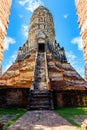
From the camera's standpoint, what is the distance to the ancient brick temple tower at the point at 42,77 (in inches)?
345

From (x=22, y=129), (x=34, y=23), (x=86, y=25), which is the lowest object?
(x=22, y=129)

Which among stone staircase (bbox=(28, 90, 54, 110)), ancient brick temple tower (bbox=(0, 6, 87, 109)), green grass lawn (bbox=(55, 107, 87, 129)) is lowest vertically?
green grass lawn (bbox=(55, 107, 87, 129))

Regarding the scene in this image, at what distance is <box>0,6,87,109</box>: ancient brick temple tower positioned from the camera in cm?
876

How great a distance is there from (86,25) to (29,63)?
45.7 feet

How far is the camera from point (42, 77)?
13766 mm

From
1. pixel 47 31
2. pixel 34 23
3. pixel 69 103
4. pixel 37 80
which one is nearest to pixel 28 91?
pixel 69 103

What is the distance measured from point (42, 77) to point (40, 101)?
17.8 ft

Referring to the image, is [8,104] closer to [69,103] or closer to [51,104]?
[51,104]

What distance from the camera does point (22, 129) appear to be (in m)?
3.65

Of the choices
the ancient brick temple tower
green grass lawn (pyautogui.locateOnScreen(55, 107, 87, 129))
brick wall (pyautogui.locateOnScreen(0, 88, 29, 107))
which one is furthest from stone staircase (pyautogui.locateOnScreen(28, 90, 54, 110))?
green grass lawn (pyautogui.locateOnScreen(55, 107, 87, 129))

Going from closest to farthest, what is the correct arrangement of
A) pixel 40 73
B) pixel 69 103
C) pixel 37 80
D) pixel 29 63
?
pixel 69 103, pixel 37 80, pixel 40 73, pixel 29 63

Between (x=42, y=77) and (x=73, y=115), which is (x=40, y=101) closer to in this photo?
(x=73, y=115)

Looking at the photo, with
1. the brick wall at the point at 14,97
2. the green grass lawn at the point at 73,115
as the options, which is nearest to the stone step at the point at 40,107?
the brick wall at the point at 14,97

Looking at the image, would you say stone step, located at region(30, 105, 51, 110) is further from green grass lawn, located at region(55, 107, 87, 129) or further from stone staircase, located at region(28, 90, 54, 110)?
green grass lawn, located at region(55, 107, 87, 129)
